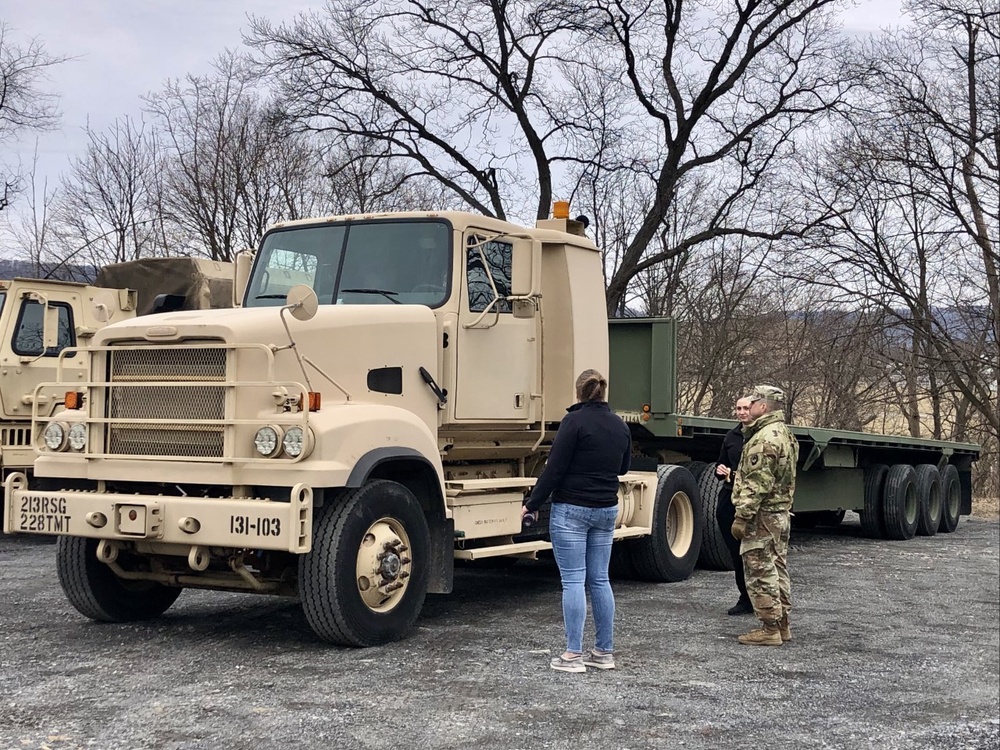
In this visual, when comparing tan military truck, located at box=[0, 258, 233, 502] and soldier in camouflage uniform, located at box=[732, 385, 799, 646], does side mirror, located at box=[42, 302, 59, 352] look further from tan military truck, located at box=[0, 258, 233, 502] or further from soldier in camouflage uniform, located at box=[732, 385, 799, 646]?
soldier in camouflage uniform, located at box=[732, 385, 799, 646]

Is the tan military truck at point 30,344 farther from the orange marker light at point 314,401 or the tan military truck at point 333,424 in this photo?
the orange marker light at point 314,401

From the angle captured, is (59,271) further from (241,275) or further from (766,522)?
(766,522)

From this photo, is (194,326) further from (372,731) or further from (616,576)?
(616,576)

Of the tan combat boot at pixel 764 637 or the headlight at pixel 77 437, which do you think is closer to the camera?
the headlight at pixel 77 437

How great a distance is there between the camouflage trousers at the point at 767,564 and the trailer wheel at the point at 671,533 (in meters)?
2.76

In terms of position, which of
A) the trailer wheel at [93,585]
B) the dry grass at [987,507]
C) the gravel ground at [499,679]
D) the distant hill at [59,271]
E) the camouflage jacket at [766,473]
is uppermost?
the distant hill at [59,271]

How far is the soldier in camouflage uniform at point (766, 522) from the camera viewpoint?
750 centimetres

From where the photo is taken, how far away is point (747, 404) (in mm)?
8070

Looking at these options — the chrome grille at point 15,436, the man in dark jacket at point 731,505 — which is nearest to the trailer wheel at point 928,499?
the man in dark jacket at point 731,505

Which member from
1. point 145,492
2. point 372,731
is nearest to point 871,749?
point 372,731

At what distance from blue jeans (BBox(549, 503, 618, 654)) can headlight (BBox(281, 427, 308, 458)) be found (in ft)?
4.93

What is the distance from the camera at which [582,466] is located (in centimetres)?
671

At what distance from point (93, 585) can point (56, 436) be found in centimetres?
106

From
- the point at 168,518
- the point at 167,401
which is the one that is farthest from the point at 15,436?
the point at 168,518
